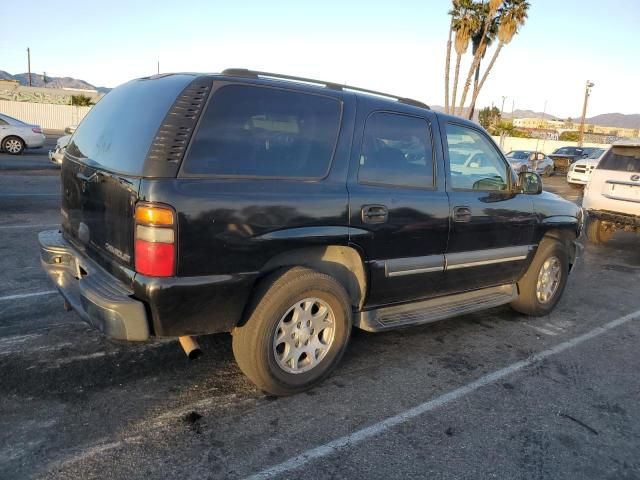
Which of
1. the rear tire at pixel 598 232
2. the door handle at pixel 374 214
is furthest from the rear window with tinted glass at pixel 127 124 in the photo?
the rear tire at pixel 598 232

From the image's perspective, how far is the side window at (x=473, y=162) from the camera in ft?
13.6

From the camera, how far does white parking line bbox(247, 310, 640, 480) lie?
8.64ft

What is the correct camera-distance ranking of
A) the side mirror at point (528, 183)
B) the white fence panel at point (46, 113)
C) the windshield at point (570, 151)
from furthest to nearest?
1. the white fence panel at point (46, 113)
2. the windshield at point (570, 151)
3. the side mirror at point (528, 183)

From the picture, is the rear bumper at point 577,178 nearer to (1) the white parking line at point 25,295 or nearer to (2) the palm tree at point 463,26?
(2) the palm tree at point 463,26

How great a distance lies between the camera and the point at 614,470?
2.79 meters

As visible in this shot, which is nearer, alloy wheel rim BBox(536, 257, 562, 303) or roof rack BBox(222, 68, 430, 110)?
roof rack BBox(222, 68, 430, 110)

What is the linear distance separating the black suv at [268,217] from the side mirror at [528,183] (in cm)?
44

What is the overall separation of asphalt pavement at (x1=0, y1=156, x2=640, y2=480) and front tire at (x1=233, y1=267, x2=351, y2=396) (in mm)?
155

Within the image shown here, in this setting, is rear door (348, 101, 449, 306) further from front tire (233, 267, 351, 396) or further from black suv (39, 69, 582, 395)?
front tire (233, 267, 351, 396)

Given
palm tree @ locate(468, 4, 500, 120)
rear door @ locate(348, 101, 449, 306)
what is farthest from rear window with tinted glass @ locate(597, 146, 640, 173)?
palm tree @ locate(468, 4, 500, 120)

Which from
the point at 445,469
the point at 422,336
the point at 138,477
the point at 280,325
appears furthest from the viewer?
the point at 422,336

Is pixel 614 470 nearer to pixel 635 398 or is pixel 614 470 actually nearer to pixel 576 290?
pixel 635 398

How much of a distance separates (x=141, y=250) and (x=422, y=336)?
2.62 metres

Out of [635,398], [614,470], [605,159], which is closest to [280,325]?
[614,470]
